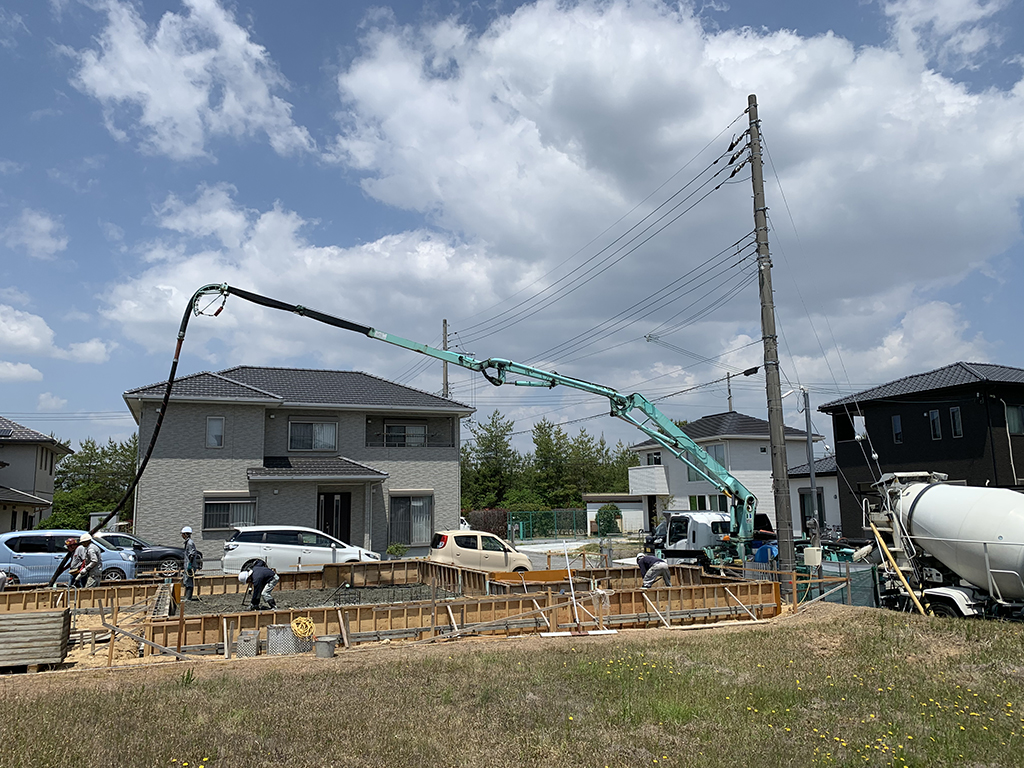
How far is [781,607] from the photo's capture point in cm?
1708

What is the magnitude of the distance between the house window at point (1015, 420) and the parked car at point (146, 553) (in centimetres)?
3066

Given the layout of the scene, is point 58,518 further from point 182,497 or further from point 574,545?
point 574,545

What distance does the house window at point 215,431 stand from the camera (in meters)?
28.0

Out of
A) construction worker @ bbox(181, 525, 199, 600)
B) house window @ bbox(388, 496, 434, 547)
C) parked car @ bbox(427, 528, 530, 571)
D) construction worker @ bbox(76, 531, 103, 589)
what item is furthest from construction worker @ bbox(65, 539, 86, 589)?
house window @ bbox(388, 496, 434, 547)

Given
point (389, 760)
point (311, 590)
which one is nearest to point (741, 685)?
point (389, 760)

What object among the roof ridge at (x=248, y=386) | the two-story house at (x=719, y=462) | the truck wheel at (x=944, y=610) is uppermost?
the roof ridge at (x=248, y=386)

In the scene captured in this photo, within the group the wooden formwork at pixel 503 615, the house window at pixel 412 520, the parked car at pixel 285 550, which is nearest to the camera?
the wooden formwork at pixel 503 615

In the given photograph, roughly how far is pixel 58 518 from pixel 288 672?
35.3 metres

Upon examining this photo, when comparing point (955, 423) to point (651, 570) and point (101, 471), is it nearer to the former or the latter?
point (651, 570)

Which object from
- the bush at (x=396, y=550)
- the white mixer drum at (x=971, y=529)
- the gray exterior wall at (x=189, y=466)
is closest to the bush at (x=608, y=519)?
the bush at (x=396, y=550)

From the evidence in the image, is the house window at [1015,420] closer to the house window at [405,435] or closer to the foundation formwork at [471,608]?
the foundation formwork at [471,608]

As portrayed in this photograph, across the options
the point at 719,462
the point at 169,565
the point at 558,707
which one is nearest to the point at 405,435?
the point at 169,565

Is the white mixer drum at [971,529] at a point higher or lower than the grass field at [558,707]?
higher

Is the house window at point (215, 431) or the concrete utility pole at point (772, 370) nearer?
the concrete utility pole at point (772, 370)
